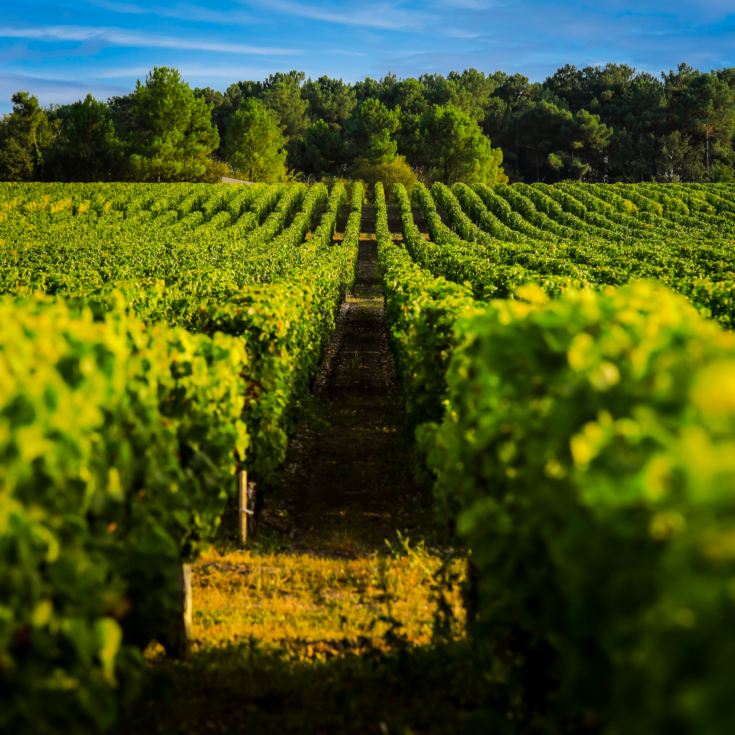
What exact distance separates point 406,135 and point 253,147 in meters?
20.4

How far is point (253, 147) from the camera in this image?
102m

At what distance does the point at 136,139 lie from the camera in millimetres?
89812

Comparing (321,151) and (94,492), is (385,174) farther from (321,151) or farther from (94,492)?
(94,492)

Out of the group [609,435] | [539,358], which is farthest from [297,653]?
[609,435]

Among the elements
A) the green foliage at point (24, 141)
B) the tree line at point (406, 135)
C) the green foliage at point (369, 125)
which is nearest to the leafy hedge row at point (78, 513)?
the tree line at point (406, 135)

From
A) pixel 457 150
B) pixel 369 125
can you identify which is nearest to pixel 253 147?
A: pixel 369 125

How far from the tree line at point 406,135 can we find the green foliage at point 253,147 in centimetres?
16

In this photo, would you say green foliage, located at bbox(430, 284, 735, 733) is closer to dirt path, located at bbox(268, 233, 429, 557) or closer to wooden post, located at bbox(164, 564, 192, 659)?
wooden post, located at bbox(164, 564, 192, 659)

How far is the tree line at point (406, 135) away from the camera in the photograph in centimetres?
8988

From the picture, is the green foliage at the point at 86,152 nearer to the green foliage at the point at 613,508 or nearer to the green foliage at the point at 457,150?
the green foliage at the point at 457,150

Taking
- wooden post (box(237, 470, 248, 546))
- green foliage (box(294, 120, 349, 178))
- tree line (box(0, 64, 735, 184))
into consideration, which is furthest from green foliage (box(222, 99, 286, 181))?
wooden post (box(237, 470, 248, 546))

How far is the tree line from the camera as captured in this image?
3538 inches

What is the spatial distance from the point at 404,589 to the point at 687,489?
19.6 ft

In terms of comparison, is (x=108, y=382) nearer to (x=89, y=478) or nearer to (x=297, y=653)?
(x=89, y=478)
